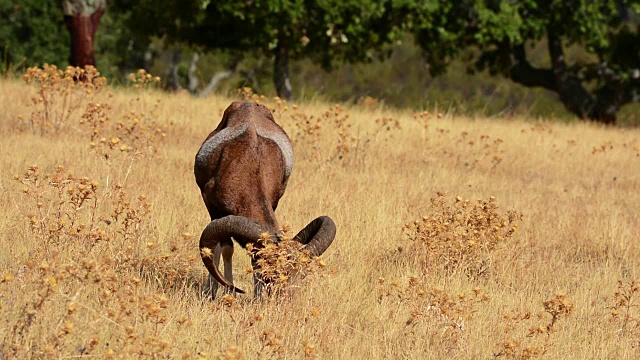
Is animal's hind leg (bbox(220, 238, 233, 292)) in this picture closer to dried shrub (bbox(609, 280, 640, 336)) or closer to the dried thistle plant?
the dried thistle plant

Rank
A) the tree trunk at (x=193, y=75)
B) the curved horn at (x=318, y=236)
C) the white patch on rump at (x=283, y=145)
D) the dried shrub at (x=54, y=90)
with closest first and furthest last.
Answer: the curved horn at (x=318, y=236) → the white patch on rump at (x=283, y=145) → the dried shrub at (x=54, y=90) → the tree trunk at (x=193, y=75)

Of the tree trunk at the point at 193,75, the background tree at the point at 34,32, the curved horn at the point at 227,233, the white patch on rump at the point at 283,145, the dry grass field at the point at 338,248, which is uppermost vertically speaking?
the white patch on rump at the point at 283,145

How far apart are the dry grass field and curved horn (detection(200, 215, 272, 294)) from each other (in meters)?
0.24

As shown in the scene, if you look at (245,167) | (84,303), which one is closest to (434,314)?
(245,167)

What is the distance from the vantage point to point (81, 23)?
76.0 feet

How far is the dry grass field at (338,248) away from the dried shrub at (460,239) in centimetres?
2

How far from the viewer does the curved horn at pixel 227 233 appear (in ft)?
25.5

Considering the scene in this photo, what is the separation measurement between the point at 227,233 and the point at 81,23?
641 inches

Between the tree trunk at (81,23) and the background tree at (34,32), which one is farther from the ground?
the tree trunk at (81,23)

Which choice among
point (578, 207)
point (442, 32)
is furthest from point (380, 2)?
point (578, 207)

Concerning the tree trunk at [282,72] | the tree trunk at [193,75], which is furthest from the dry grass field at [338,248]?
the tree trunk at [193,75]

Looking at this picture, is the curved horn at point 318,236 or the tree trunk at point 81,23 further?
the tree trunk at point 81,23

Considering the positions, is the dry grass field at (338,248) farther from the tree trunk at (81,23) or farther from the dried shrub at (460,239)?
the tree trunk at (81,23)

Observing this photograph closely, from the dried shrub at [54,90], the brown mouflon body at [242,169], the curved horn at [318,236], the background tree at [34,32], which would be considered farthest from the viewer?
the background tree at [34,32]
